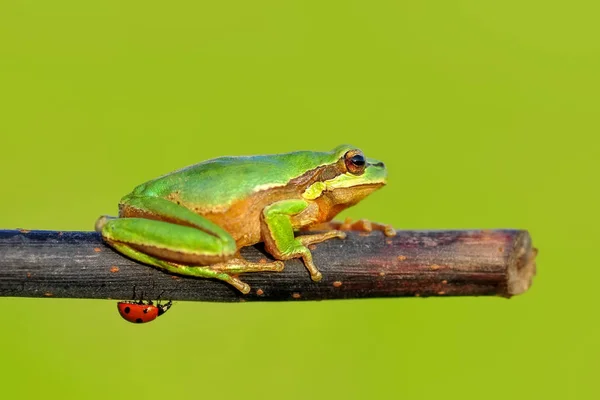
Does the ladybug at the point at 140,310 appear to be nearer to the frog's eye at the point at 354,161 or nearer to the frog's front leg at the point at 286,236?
the frog's front leg at the point at 286,236

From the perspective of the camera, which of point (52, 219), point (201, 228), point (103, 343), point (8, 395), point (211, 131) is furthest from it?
point (211, 131)

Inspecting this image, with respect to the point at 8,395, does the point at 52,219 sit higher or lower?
higher

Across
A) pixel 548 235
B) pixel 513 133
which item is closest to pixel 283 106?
pixel 513 133

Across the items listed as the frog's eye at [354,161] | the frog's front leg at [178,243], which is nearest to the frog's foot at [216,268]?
the frog's front leg at [178,243]

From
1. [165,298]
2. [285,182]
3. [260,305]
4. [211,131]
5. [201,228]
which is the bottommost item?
[260,305]

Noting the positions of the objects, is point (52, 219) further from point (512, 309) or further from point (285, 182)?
Result: point (512, 309)

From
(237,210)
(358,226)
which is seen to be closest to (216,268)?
(237,210)

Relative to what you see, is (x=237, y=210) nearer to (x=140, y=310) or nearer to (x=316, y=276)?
(x=316, y=276)

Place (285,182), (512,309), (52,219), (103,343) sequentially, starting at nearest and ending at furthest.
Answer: (285,182), (103,343), (512,309), (52,219)
